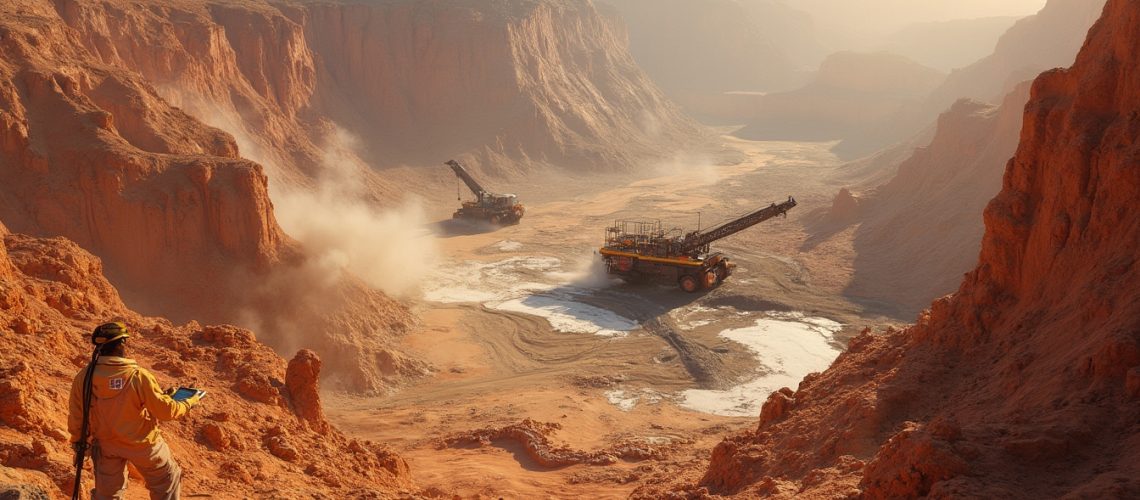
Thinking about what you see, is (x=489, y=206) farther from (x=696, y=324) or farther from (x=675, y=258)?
(x=696, y=324)

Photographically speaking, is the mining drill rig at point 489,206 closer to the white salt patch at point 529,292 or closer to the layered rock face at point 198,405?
the white salt patch at point 529,292

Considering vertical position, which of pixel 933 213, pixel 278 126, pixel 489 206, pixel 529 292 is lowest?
pixel 529 292

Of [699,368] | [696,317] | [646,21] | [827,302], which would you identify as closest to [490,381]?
[699,368]

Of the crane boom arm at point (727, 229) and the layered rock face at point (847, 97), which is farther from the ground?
the layered rock face at point (847, 97)

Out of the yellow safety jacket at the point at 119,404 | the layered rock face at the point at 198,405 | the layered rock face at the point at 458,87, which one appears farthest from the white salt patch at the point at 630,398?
the layered rock face at the point at 458,87

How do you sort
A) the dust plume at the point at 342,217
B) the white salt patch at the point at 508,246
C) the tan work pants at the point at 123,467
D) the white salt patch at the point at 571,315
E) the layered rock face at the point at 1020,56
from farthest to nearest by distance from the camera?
Answer: the layered rock face at the point at 1020,56 → the white salt patch at the point at 508,246 → the dust plume at the point at 342,217 → the white salt patch at the point at 571,315 → the tan work pants at the point at 123,467

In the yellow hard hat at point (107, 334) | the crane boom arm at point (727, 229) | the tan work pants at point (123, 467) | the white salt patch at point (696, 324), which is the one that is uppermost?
the crane boom arm at point (727, 229)

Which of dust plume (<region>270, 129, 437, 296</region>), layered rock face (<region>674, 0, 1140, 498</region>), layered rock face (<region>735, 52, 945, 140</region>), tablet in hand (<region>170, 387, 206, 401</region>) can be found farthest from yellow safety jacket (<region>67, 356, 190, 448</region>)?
layered rock face (<region>735, 52, 945, 140</region>)

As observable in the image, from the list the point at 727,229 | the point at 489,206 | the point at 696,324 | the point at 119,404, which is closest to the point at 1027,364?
the point at 119,404
